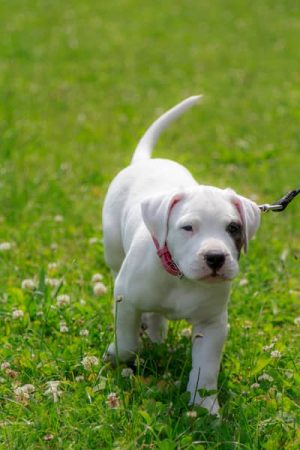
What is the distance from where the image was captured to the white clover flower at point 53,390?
12.3ft

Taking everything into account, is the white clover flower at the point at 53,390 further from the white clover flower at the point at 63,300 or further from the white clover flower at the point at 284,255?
the white clover flower at the point at 284,255

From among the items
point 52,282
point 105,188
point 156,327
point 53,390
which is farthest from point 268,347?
point 105,188

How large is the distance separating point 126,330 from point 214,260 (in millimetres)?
888

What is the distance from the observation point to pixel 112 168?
297 inches

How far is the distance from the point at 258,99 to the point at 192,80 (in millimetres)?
1122

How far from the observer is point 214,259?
11.3 ft

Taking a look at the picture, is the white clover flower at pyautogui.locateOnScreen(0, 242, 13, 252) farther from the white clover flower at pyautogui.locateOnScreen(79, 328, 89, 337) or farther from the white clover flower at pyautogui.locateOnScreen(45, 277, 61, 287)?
the white clover flower at pyautogui.locateOnScreen(79, 328, 89, 337)

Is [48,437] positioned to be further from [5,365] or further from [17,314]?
[17,314]

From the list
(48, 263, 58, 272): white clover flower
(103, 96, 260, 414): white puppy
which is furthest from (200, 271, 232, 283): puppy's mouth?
(48, 263, 58, 272): white clover flower

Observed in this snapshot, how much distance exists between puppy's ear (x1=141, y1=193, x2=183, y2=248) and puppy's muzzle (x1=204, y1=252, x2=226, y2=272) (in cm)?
33

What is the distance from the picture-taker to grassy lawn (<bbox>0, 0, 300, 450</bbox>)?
372cm

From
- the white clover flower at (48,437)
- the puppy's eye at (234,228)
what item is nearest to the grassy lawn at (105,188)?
the white clover flower at (48,437)

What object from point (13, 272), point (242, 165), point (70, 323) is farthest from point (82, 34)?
point (70, 323)

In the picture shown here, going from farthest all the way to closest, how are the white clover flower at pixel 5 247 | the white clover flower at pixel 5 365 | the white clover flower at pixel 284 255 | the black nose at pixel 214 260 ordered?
the white clover flower at pixel 284 255
the white clover flower at pixel 5 247
the white clover flower at pixel 5 365
the black nose at pixel 214 260
